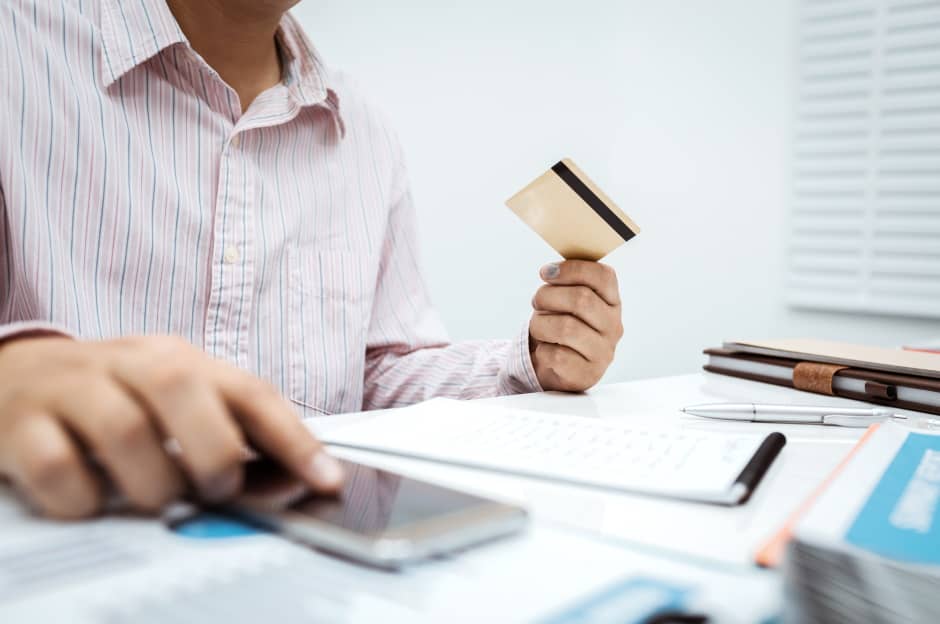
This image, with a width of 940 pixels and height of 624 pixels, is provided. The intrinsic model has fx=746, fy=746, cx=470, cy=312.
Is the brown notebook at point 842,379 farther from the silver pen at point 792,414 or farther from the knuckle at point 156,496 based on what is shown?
the knuckle at point 156,496

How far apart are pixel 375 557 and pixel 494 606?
0.17ft

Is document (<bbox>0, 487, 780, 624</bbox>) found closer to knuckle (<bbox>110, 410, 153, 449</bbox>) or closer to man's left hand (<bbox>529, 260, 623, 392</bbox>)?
knuckle (<bbox>110, 410, 153, 449</bbox>)

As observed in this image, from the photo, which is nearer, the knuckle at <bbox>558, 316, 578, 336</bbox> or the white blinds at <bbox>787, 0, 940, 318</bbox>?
the knuckle at <bbox>558, 316, 578, 336</bbox>

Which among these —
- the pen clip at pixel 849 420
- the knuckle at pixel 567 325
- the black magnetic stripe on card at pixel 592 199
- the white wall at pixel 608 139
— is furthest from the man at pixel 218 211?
the white wall at pixel 608 139

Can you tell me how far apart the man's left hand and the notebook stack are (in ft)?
1.61

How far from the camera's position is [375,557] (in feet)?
0.96

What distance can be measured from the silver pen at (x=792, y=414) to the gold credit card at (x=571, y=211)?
0.58 feet

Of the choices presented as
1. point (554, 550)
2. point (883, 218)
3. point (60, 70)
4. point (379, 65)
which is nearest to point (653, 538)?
point (554, 550)

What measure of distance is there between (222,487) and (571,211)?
0.45 metres

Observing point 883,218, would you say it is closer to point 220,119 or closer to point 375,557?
point 220,119

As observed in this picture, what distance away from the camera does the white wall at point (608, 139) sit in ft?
6.44

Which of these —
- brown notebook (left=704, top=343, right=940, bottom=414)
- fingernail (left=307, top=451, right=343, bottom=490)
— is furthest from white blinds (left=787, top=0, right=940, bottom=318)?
fingernail (left=307, top=451, right=343, bottom=490)

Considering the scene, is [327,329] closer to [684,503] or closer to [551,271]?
[551,271]

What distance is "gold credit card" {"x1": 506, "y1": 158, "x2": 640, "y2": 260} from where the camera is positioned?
2.13 ft
